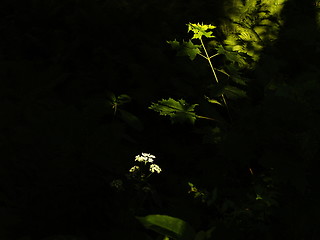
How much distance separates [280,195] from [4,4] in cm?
343

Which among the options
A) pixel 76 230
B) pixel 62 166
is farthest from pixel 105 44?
pixel 76 230

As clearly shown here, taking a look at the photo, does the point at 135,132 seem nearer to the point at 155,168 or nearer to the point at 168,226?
the point at 155,168

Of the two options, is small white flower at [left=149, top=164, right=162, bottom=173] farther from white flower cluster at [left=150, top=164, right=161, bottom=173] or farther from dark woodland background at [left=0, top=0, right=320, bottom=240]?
dark woodland background at [left=0, top=0, right=320, bottom=240]

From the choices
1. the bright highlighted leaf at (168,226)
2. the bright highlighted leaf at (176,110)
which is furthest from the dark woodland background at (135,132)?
the bright highlighted leaf at (176,110)

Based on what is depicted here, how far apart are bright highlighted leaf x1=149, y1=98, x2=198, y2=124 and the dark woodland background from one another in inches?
9.3

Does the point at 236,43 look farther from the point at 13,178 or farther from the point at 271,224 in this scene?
the point at 13,178

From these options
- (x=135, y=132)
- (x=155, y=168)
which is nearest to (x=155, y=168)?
(x=155, y=168)

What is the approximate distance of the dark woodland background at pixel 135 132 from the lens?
262cm

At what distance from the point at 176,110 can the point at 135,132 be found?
82 cm

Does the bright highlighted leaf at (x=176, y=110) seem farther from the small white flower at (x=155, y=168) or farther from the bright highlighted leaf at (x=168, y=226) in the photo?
the bright highlighted leaf at (x=168, y=226)

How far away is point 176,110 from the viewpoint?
309cm

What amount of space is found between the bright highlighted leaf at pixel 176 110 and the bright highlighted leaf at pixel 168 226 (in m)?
0.82

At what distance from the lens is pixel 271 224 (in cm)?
268

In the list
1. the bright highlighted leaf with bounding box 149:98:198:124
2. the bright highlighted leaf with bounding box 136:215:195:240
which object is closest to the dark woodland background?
the bright highlighted leaf with bounding box 136:215:195:240
